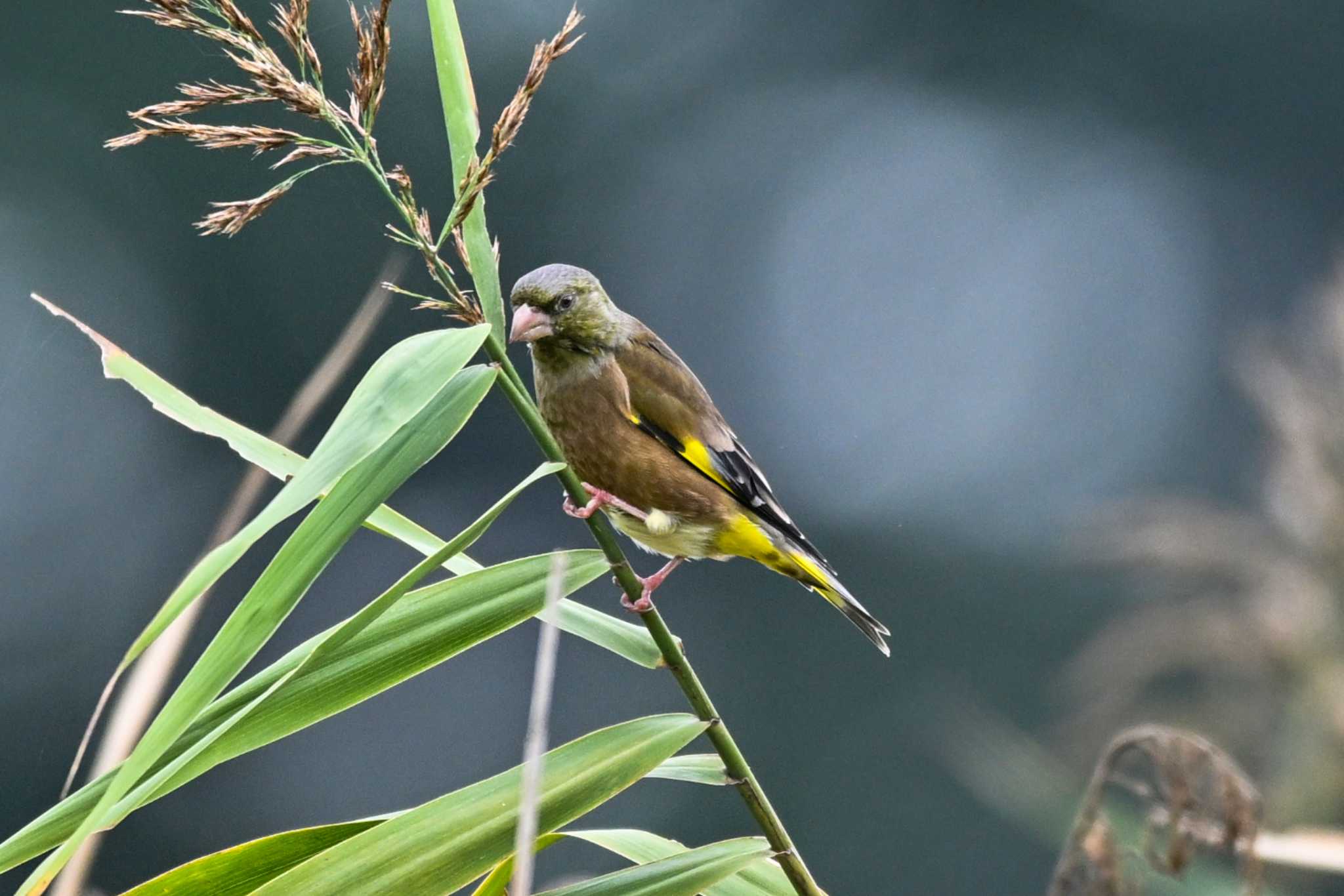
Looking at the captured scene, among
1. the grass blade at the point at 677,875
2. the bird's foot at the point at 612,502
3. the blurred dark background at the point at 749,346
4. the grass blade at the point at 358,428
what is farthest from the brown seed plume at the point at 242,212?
the blurred dark background at the point at 749,346

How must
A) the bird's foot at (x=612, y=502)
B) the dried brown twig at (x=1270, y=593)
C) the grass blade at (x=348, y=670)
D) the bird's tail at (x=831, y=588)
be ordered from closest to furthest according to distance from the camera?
the grass blade at (x=348, y=670) → the bird's foot at (x=612, y=502) → the bird's tail at (x=831, y=588) → the dried brown twig at (x=1270, y=593)

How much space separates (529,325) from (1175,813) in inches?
50.9

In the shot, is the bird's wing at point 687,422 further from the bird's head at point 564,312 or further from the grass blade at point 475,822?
the grass blade at point 475,822

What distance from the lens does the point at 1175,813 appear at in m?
1.85

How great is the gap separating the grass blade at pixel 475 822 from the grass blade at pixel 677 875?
0.08m

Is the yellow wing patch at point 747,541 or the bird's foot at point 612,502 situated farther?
the yellow wing patch at point 747,541

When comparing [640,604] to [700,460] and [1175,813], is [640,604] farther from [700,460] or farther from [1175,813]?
[700,460]

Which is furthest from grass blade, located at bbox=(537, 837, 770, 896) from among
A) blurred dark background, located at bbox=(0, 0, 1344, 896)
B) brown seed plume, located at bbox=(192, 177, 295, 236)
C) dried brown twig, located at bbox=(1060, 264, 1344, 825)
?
blurred dark background, located at bbox=(0, 0, 1344, 896)

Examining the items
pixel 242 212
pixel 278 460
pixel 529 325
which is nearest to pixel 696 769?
pixel 278 460

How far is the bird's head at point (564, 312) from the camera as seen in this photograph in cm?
256

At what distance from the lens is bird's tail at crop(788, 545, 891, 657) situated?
278 cm

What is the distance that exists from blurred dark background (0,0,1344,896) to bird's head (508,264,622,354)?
5390mm

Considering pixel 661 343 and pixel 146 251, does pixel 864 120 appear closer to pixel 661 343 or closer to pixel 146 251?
pixel 146 251

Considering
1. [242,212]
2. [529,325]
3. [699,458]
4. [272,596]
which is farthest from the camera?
[699,458]
